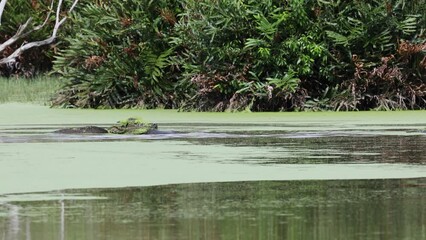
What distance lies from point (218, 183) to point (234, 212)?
1825 mm

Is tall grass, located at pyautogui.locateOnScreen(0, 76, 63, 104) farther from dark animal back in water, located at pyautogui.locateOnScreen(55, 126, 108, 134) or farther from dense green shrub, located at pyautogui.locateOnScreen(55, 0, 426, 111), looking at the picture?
dark animal back in water, located at pyautogui.locateOnScreen(55, 126, 108, 134)

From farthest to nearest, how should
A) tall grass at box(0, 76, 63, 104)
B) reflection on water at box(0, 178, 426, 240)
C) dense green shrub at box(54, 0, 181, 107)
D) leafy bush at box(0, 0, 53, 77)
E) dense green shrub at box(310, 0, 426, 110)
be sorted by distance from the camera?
leafy bush at box(0, 0, 53, 77), tall grass at box(0, 76, 63, 104), dense green shrub at box(54, 0, 181, 107), dense green shrub at box(310, 0, 426, 110), reflection on water at box(0, 178, 426, 240)

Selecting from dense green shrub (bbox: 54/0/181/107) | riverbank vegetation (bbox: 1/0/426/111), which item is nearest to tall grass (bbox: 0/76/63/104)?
dense green shrub (bbox: 54/0/181/107)

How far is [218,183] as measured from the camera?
993 centimetres

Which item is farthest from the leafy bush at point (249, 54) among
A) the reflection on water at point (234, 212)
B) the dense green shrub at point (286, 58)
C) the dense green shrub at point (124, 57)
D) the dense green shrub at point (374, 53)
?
the reflection on water at point (234, 212)

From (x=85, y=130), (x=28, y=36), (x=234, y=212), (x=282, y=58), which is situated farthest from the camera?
(x=28, y=36)

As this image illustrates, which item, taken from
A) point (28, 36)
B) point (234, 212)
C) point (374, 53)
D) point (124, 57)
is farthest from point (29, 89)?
point (234, 212)

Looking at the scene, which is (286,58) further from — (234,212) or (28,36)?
(234,212)

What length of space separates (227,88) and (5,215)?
1377 cm

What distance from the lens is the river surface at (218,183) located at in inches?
292

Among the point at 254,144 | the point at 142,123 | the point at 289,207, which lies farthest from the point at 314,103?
the point at 289,207

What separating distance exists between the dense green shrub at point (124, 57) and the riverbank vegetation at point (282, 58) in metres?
0.03

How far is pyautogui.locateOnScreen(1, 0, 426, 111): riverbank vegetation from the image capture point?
21172 millimetres

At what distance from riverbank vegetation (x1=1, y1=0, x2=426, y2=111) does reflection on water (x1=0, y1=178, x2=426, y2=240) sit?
1136cm
